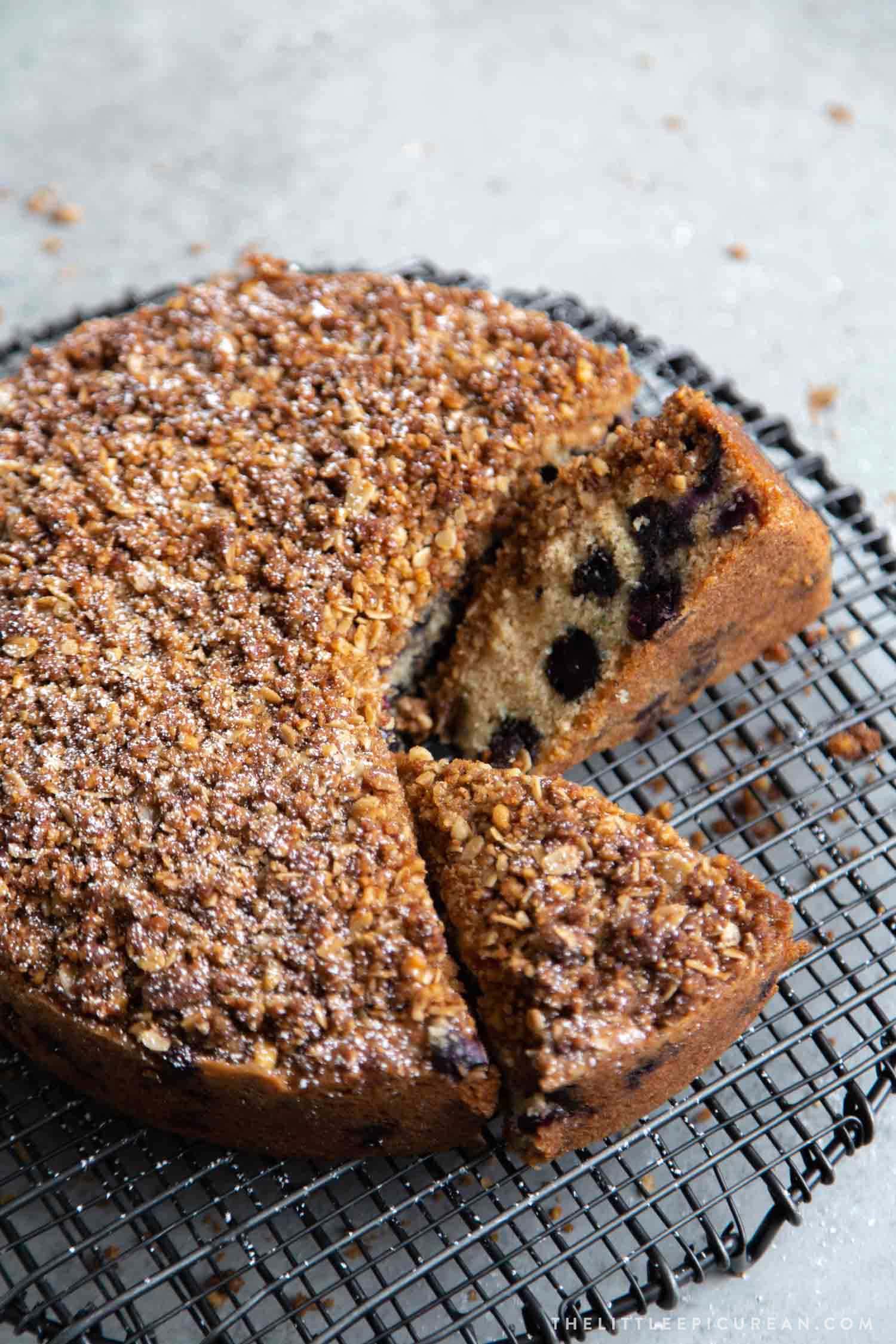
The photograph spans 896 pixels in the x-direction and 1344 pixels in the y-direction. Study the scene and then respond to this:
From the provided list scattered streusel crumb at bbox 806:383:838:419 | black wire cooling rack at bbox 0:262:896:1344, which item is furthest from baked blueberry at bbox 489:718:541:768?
scattered streusel crumb at bbox 806:383:838:419

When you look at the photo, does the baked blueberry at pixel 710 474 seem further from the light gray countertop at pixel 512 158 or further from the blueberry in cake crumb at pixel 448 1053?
the light gray countertop at pixel 512 158

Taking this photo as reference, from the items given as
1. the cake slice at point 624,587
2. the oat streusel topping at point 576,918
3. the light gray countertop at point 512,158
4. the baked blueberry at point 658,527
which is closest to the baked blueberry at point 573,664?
the cake slice at point 624,587

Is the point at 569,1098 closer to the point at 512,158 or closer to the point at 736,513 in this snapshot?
the point at 736,513

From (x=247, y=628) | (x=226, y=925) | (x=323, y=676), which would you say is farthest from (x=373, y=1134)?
(x=247, y=628)

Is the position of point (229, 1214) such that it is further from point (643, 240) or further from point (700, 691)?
point (643, 240)

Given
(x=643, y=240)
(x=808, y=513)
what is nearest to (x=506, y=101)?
(x=643, y=240)

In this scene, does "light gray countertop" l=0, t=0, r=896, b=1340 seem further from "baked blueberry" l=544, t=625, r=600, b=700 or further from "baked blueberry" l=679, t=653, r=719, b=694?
"baked blueberry" l=544, t=625, r=600, b=700

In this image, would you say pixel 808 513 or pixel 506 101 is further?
pixel 506 101
